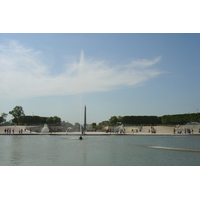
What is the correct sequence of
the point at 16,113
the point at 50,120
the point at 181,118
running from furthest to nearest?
the point at 50,120 < the point at 16,113 < the point at 181,118

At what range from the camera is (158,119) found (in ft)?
209

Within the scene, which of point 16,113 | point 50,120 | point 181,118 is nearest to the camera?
point 181,118

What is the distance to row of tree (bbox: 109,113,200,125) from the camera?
173ft

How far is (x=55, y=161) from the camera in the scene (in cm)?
1110

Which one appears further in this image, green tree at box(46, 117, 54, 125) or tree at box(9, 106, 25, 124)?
green tree at box(46, 117, 54, 125)

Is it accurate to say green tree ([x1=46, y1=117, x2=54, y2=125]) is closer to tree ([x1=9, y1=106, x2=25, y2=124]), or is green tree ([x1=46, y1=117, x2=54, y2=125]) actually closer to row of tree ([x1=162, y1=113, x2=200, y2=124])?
tree ([x1=9, y1=106, x2=25, y2=124])

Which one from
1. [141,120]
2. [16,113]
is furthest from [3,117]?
[141,120]

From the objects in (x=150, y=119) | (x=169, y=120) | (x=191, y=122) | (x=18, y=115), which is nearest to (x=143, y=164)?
(x=191, y=122)

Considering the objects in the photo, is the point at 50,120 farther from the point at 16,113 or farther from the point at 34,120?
the point at 16,113

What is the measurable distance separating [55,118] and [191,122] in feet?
129

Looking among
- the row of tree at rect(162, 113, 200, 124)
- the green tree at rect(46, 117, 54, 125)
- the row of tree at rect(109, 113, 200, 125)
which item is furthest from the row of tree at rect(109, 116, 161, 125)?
the green tree at rect(46, 117, 54, 125)

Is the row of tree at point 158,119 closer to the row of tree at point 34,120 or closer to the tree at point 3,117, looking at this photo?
the row of tree at point 34,120

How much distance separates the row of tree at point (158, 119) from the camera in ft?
173
